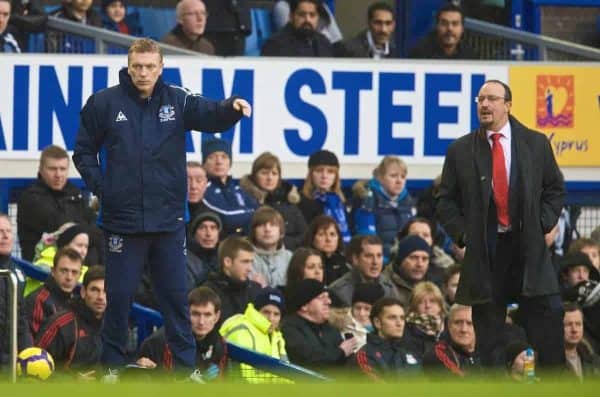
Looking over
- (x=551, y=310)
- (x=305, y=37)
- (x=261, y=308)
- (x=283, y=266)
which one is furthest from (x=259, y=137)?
(x=551, y=310)

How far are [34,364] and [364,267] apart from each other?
14.3ft

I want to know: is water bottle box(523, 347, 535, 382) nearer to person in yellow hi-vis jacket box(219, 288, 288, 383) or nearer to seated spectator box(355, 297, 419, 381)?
seated spectator box(355, 297, 419, 381)

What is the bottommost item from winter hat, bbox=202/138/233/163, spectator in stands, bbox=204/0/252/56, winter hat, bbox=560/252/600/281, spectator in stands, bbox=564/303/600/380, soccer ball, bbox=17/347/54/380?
spectator in stands, bbox=564/303/600/380

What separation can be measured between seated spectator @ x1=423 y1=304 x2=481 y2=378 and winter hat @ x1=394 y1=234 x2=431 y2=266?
1355mm

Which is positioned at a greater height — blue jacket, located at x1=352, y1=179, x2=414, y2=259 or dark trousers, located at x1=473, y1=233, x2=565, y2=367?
blue jacket, located at x1=352, y1=179, x2=414, y2=259

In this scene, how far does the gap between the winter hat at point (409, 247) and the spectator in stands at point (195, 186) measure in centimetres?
157

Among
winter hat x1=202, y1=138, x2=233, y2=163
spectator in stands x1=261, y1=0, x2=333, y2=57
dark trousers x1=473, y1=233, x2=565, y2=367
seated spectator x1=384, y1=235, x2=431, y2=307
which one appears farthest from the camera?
spectator in stands x1=261, y1=0, x2=333, y2=57

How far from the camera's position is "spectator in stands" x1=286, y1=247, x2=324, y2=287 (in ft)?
42.5

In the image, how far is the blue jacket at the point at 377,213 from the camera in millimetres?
14992

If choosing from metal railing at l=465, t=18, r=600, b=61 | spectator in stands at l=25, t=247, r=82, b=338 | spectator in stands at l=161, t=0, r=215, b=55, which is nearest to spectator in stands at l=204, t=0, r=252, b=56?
spectator in stands at l=161, t=0, r=215, b=55

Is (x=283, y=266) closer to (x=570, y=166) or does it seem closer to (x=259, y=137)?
(x=259, y=137)

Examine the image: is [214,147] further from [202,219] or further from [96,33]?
[96,33]

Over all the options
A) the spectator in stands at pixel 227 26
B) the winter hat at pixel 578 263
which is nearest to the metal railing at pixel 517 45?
the spectator in stands at pixel 227 26

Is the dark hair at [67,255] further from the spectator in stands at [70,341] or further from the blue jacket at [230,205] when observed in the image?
the blue jacket at [230,205]
